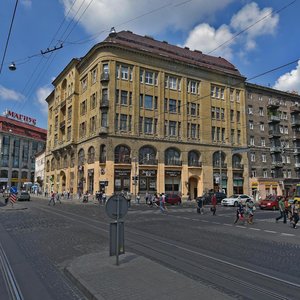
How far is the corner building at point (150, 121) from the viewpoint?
4466cm

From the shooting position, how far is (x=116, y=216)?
7.41 meters

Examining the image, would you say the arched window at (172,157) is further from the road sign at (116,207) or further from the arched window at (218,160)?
the road sign at (116,207)

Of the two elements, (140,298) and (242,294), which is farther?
(242,294)

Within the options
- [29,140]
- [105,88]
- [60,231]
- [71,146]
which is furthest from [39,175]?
[60,231]

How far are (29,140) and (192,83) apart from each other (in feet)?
219

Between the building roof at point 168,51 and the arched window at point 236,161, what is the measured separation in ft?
49.8

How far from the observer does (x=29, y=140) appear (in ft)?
329

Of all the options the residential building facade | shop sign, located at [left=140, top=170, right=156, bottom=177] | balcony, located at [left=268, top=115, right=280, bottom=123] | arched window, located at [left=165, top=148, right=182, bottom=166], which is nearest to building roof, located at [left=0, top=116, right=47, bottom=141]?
the residential building facade

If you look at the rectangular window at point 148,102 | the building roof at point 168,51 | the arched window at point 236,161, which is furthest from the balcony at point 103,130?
the arched window at point 236,161

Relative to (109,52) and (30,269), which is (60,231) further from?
(109,52)

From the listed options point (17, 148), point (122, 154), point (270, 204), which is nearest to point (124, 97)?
point (122, 154)

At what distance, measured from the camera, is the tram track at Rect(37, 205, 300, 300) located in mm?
6051

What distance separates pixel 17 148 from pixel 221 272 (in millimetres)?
98378

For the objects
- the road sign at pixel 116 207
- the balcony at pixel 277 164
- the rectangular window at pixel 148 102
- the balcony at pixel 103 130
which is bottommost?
the road sign at pixel 116 207
